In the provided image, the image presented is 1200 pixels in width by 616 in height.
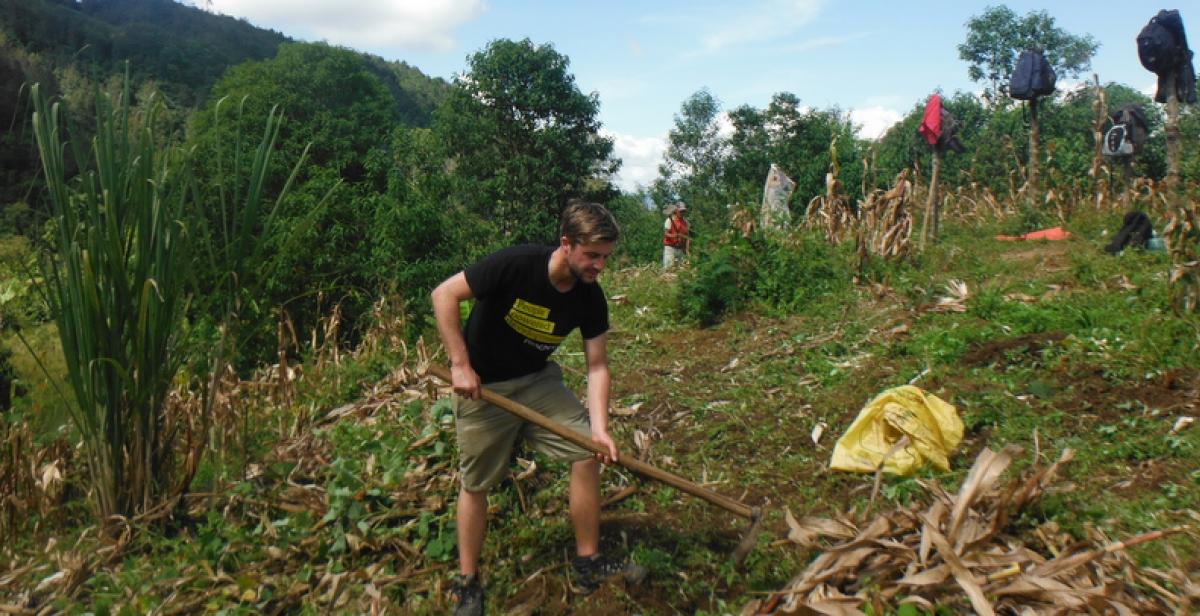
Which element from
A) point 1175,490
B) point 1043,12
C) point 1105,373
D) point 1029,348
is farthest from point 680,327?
point 1043,12

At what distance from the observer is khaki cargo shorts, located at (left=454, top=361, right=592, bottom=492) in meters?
3.22

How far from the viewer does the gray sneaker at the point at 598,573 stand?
3.29m

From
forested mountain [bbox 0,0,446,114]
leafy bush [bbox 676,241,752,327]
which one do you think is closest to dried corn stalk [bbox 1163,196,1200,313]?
leafy bush [bbox 676,241,752,327]

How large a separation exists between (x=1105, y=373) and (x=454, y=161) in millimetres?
28847

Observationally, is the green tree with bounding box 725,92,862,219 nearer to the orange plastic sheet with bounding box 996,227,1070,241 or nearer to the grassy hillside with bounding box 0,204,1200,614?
the orange plastic sheet with bounding box 996,227,1070,241

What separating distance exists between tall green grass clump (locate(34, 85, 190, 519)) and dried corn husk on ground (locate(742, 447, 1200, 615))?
2864 millimetres

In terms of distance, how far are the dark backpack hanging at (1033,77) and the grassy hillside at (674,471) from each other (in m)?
5.66

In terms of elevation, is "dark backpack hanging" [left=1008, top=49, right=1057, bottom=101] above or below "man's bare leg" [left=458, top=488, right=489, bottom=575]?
above

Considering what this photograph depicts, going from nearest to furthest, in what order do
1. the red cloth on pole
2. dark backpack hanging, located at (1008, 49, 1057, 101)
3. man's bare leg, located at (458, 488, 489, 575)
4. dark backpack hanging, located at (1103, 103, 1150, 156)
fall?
1. man's bare leg, located at (458, 488, 489, 575)
2. the red cloth on pole
3. dark backpack hanging, located at (1103, 103, 1150, 156)
4. dark backpack hanging, located at (1008, 49, 1057, 101)

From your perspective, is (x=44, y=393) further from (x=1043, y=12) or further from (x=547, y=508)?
(x=1043, y=12)

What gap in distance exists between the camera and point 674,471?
4.52 metres

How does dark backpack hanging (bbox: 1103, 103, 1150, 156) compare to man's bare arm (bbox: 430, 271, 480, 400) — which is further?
dark backpack hanging (bbox: 1103, 103, 1150, 156)

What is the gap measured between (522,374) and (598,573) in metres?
0.89

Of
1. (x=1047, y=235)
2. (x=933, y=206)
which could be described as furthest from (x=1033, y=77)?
(x=933, y=206)
